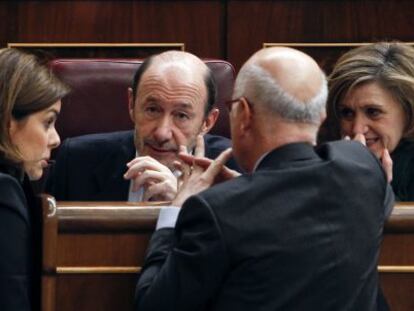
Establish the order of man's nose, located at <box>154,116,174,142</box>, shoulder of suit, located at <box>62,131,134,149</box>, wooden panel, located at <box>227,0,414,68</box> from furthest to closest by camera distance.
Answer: wooden panel, located at <box>227,0,414,68</box> → shoulder of suit, located at <box>62,131,134,149</box> → man's nose, located at <box>154,116,174,142</box>

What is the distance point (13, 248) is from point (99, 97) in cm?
65

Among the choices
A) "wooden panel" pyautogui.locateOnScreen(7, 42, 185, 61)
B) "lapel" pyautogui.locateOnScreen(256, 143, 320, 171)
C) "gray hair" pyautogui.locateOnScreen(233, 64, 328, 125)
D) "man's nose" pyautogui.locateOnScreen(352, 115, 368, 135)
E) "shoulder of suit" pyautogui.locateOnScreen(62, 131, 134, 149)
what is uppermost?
"gray hair" pyautogui.locateOnScreen(233, 64, 328, 125)

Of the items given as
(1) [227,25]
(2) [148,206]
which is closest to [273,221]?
(2) [148,206]

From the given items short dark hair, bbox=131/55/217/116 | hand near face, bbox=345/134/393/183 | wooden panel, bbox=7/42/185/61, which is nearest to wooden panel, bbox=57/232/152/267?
hand near face, bbox=345/134/393/183

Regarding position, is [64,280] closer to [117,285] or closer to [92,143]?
[117,285]

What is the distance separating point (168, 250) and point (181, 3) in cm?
139

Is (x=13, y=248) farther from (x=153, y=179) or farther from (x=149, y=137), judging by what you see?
(x=149, y=137)

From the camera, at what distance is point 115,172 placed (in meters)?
1.44

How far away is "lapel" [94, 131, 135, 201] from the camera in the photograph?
4.67 ft

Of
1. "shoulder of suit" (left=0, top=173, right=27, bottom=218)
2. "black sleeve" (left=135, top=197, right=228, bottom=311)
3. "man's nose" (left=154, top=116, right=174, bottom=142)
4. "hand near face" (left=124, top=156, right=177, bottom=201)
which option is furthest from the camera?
"man's nose" (left=154, top=116, right=174, bottom=142)

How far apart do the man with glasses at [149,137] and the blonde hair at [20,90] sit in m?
0.26

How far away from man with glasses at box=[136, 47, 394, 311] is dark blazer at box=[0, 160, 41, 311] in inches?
5.0

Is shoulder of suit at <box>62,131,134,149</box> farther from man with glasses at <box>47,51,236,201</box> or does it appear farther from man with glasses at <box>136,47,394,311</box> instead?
man with glasses at <box>136,47,394,311</box>

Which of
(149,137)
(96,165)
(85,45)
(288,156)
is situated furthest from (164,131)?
(85,45)
